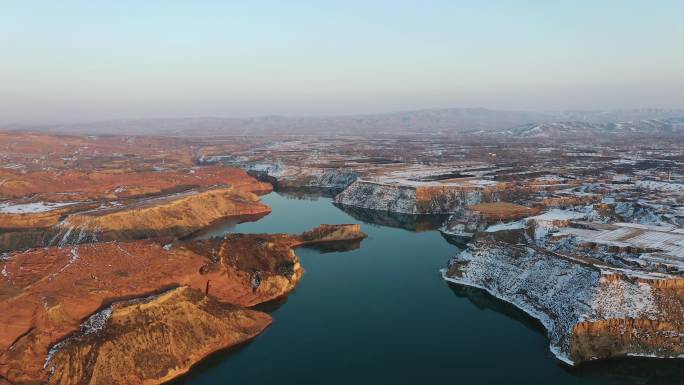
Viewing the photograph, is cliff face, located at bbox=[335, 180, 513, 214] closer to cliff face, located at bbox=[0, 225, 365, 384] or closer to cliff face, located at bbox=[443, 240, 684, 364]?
cliff face, located at bbox=[0, 225, 365, 384]

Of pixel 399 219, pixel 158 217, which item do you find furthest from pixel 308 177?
pixel 158 217

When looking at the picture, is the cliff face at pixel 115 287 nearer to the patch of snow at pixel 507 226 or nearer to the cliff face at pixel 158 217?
the cliff face at pixel 158 217

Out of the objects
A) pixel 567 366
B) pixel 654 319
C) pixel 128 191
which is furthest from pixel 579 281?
pixel 128 191

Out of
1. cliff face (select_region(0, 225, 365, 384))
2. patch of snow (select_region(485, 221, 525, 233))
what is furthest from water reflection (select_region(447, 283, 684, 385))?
patch of snow (select_region(485, 221, 525, 233))

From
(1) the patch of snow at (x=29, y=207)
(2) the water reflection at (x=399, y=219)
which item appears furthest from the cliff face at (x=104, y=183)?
(2) the water reflection at (x=399, y=219)

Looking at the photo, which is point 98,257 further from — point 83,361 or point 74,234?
point 74,234

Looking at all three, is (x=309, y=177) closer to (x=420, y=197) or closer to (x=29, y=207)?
(x=420, y=197)
